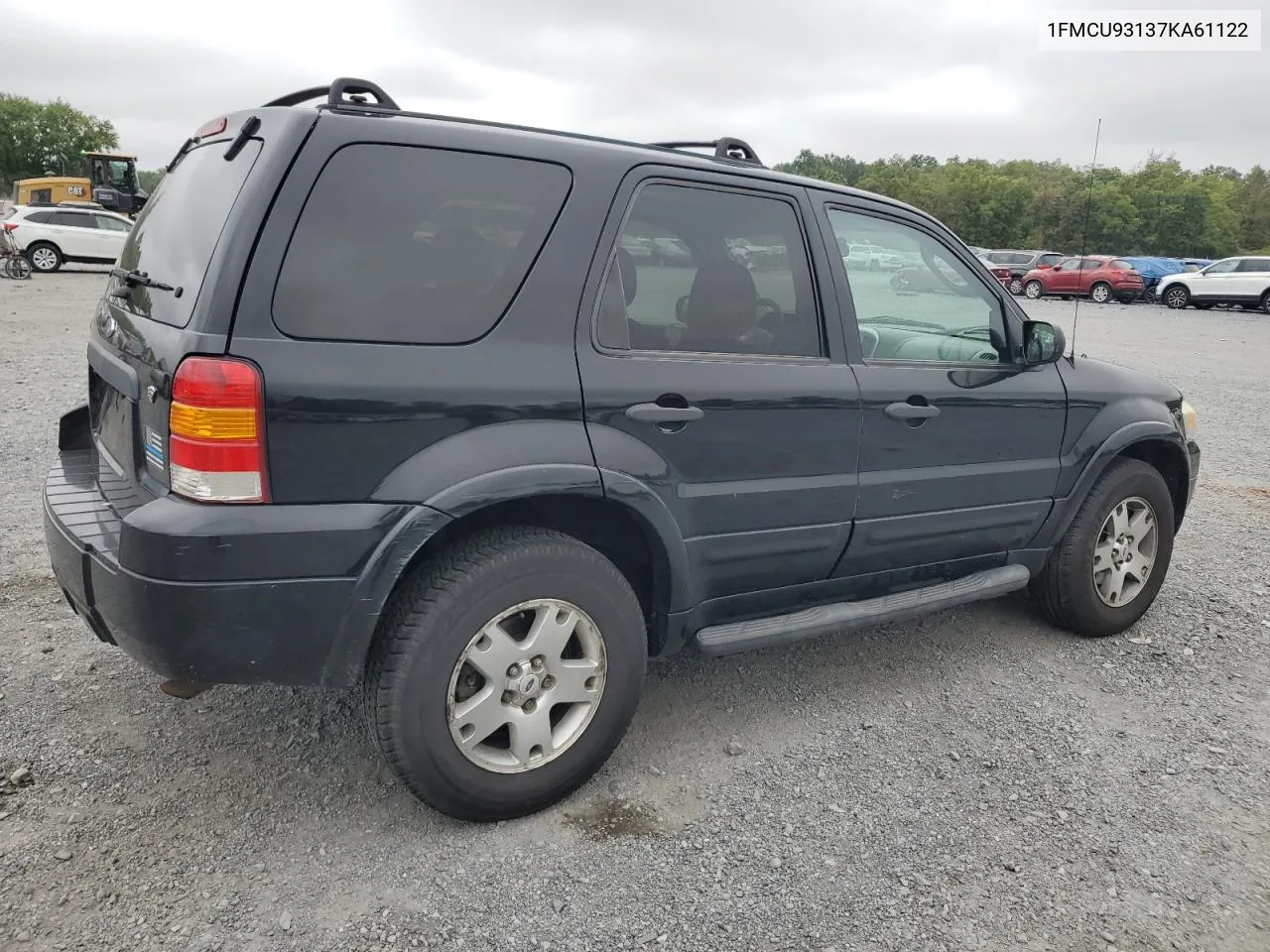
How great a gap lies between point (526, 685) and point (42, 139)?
94.3 metres

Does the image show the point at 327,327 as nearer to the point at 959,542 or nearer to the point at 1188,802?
the point at 959,542

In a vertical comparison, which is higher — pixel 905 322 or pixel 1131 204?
pixel 1131 204

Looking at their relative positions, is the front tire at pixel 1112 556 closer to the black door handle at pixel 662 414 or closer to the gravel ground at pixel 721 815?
the gravel ground at pixel 721 815

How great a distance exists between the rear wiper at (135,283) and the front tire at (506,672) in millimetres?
973

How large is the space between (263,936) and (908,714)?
88.0 inches

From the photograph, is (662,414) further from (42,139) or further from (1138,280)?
(42,139)

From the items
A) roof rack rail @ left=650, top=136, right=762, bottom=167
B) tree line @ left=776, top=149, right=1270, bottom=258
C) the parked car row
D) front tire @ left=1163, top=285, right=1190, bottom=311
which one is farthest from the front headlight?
tree line @ left=776, top=149, right=1270, bottom=258

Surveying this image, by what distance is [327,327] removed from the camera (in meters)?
2.28

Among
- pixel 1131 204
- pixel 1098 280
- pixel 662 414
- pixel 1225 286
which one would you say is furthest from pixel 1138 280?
pixel 662 414

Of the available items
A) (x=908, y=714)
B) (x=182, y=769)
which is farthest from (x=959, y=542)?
(x=182, y=769)

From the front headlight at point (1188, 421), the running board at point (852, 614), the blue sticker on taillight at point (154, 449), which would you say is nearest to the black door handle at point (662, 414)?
the running board at point (852, 614)

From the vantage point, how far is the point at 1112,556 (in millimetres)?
A: 4094

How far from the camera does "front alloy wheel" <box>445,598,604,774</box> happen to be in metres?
2.54

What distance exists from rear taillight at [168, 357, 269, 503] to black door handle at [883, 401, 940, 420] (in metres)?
2.03
